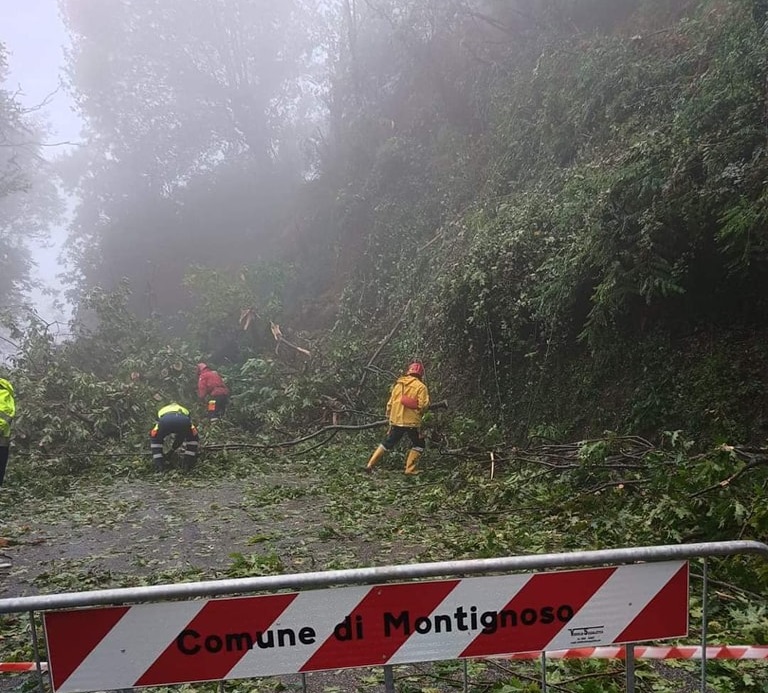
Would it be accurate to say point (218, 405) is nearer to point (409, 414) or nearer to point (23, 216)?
point (409, 414)

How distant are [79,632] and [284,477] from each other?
22.1ft

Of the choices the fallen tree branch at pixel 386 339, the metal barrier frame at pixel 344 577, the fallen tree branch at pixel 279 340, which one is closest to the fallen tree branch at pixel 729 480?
the metal barrier frame at pixel 344 577

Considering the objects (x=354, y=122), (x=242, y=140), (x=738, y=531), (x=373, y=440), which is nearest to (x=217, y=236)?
(x=242, y=140)

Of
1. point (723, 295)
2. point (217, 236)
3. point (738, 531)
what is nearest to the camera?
point (738, 531)

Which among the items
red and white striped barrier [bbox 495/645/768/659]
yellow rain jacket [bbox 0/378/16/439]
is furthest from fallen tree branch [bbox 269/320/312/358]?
red and white striped barrier [bbox 495/645/768/659]

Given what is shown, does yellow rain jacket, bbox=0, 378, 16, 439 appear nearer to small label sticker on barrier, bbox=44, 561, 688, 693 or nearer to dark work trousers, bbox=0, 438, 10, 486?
dark work trousers, bbox=0, 438, 10, 486

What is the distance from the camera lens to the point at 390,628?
2230 millimetres

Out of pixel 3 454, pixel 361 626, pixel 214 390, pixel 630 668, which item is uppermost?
pixel 214 390

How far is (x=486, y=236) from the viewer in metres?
9.95

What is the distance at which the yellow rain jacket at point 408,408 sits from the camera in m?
8.48

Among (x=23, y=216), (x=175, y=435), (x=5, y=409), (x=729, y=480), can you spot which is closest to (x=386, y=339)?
(x=175, y=435)

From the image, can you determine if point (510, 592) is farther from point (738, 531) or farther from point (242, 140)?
point (242, 140)

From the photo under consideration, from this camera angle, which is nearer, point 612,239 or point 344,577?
point 344,577

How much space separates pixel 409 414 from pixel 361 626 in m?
6.31
